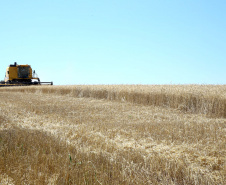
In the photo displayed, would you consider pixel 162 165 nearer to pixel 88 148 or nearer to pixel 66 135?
pixel 88 148

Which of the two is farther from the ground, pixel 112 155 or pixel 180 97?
pixel 180 97

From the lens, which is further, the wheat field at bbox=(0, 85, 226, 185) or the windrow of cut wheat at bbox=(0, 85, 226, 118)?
the windrow of cut wheat at bbox=(0, 85, 226, 118)

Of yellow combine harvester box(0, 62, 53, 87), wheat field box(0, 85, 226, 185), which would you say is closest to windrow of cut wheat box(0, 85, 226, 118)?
wheat field box(0, 85, 226, 185)

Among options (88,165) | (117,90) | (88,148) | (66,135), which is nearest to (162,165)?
(88,165)

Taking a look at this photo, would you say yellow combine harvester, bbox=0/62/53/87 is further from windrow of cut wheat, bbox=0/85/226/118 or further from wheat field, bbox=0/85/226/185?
wheat field, bbox=0/85/226/185

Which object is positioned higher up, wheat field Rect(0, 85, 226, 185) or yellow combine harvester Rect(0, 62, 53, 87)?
yellow combine harvester Rect(0, 62, 53, 87)

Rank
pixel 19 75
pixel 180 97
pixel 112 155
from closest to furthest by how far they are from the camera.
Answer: pixel 112 155 → pixel 180 97 → pixel 19 75

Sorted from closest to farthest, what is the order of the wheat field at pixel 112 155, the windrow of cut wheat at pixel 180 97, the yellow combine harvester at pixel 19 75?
1. the wheat field at pixel 112 155
2. the windrow of cut wheat at pixel 180 97
3. the yellow combine harvester at pixel 19 75

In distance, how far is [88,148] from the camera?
5066 mm

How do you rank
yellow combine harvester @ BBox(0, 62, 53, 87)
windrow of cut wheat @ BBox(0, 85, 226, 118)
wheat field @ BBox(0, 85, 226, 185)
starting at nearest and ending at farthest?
wheat field @ BBox(0, 85, 226, 185) → windrow of cut wheat @ BBox(0, 85, 226, 118) → yellow combine harvester @ BBox(0, 62, 53, 87)

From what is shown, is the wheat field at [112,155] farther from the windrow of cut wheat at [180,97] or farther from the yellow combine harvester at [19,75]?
the yellow combine harvester at [19,75]

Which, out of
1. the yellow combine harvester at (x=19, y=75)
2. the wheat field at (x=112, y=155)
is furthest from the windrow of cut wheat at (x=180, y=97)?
the yellow combine harvester at (x=19, y=75)

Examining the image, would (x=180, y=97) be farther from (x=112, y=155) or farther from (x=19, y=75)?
(x=19, y=75)

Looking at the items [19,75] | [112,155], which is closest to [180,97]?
[112,155]
